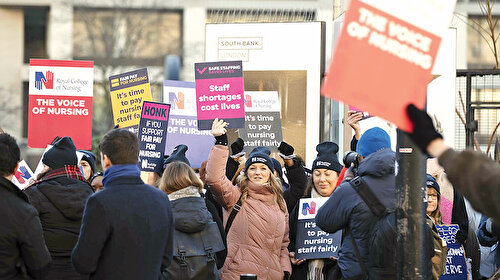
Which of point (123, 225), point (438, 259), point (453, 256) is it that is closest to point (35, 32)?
point (453, 256)

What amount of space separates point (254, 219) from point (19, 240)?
2.61 metres

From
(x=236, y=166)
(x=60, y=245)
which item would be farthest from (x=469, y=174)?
(x=236, y=166)

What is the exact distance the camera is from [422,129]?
3.34 m

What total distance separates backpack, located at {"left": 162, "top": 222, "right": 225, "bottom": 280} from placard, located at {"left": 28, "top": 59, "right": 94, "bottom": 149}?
8.66ft

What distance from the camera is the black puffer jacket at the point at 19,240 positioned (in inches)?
199

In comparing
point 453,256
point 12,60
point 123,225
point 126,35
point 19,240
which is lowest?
point 453,256

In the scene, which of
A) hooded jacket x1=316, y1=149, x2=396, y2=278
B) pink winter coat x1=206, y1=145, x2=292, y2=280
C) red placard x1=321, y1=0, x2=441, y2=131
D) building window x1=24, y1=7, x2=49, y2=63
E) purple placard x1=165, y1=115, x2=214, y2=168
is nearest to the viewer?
red placard x1=321, y1=0, x2=441, y2=131

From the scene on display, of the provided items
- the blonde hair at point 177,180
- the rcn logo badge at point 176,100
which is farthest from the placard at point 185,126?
the blonde hair at point 177,180

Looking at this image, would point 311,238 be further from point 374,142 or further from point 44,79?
point 44,79

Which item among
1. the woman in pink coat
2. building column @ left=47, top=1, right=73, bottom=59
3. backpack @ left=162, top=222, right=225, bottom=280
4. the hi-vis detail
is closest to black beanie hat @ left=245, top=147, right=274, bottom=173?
the woman in pink coat

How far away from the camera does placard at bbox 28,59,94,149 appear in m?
8.70

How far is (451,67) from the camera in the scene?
10883 mm

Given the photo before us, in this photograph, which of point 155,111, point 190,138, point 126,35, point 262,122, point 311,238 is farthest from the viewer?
point 126,35

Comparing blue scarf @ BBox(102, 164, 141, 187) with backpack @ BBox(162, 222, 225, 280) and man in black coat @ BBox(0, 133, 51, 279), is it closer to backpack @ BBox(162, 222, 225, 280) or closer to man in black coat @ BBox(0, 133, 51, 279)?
man in black coat @ BBox(0, 133, 51, 279)
